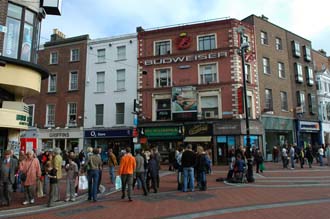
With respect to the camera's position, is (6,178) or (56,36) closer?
(6,178)

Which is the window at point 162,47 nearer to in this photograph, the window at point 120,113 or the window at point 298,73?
the window at point 120,113

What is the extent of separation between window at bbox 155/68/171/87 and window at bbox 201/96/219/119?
12.7ft

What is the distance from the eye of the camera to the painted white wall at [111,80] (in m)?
29.0

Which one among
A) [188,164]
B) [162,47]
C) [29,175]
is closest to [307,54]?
[162,47]

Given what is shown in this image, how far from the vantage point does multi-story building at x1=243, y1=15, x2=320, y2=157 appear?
2852cm

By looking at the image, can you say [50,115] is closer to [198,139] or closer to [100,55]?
[100,55]

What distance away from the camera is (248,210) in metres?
8.14

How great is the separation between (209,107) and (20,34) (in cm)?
1764

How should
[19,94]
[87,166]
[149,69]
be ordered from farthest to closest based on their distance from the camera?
[149,69]
[19,94]
[87,166]

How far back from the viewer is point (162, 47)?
28969 millimetres

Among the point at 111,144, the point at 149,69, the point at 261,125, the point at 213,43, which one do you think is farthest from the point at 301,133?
the point at 111,144

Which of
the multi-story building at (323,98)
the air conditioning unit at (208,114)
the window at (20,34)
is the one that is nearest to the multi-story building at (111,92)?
the air conditioning unit at (208,114)

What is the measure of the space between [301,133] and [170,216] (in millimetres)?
28165

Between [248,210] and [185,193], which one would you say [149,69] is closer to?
[185,193]
